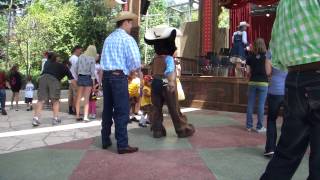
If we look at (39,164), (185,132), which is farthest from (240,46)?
(39,164)

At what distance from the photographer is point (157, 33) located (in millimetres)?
8039

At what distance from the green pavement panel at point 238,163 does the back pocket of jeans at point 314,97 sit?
227cm

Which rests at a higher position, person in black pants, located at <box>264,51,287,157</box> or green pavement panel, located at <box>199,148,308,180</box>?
person in black pants, located at <box>264,51,287,157</box>

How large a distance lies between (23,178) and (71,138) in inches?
110

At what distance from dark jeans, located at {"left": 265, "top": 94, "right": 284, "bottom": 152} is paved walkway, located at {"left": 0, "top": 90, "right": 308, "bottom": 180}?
273mm

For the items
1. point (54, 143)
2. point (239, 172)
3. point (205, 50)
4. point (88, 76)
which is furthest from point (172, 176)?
point (205, 50)

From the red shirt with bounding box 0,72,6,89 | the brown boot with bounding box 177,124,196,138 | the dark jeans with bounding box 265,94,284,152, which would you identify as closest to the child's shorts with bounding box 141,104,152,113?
the brown boot with bounding box 177,124,196,138

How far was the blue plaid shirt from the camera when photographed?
6.59m

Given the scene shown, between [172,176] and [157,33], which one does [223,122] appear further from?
[172,176]

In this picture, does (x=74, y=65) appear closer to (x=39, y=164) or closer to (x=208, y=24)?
(x=39, y=164)

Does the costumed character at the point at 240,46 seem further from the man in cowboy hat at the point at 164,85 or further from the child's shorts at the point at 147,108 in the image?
the man in cowboy hat at the point at 164,85

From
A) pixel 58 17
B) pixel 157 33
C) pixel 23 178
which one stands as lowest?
pixel 23 178

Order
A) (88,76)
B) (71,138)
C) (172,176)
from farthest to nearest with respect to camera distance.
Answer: (88,76)
(71,138)
(172,176)

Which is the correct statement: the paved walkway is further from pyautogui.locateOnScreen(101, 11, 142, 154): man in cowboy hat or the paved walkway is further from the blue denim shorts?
the blue denim shorts
